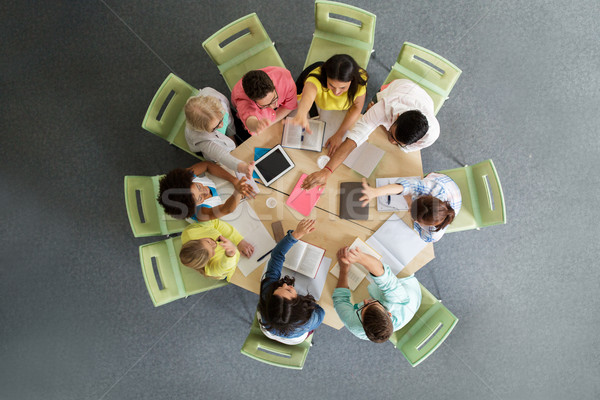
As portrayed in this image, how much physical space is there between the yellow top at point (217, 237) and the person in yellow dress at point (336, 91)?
A: 0.82 m

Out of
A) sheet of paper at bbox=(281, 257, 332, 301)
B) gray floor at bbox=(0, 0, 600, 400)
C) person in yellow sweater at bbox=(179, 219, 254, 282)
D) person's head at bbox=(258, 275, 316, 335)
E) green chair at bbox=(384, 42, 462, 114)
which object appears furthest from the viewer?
gray floor at bbox=(0, 0, 600, 400)

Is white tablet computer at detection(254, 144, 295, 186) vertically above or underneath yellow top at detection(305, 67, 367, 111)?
underneath

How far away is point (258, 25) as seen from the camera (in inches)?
90.4

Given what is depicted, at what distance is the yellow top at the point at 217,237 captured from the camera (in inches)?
78.5

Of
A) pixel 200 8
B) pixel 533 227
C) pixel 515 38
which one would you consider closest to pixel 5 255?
pixel 200 8

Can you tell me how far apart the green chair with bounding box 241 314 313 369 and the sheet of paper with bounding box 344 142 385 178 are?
1209 mm

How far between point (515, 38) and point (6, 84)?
4681mm

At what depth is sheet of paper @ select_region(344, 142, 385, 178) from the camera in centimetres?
218

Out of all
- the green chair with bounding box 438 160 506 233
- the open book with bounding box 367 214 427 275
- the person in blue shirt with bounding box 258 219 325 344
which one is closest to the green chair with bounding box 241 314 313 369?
the person in blue shirt with bounding box 258 219 325 344

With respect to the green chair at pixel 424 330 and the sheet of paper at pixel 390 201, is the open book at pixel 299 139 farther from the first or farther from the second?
the green chair at pixel 424 330

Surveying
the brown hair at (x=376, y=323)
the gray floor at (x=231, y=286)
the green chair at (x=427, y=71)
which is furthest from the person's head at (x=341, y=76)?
the brown hair at (x=376, y=323)

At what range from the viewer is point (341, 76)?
1.91m

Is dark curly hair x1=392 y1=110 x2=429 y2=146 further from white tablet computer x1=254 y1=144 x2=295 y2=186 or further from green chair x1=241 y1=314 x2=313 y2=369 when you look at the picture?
green chair x1=241 y1=314 x2=313 y2=369

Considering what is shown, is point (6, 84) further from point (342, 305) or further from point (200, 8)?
point (342, 305)
